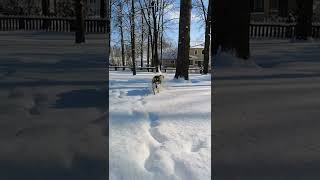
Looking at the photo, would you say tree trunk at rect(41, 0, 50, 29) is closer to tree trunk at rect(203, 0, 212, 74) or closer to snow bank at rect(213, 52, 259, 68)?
snow bank at rect(213, 52, 259, 68)

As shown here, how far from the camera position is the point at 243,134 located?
416cm

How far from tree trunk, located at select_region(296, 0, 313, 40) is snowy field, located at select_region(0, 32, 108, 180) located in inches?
119

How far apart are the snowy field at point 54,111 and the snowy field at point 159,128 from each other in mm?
167

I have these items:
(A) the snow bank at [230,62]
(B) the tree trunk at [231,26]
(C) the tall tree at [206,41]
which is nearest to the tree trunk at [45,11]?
(A) the snow bank at [230,62]

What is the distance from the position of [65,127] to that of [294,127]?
2177 millimetres

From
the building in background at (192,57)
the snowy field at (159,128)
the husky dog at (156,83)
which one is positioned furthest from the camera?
the husky dog at (156,83)

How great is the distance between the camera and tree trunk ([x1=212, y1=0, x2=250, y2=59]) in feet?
19.0

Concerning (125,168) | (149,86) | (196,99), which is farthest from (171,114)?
(125,168)

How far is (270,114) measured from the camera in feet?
15.5

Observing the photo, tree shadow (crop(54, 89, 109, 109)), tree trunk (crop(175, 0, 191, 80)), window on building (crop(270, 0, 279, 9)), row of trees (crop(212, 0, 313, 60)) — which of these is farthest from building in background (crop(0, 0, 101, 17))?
row of trees (crop(212, 0, 313, 60))

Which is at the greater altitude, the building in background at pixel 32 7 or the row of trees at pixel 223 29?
the building in background at pixel 32 7

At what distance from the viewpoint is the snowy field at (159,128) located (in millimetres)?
3455

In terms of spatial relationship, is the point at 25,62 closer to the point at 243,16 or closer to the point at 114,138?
the point at 243,16

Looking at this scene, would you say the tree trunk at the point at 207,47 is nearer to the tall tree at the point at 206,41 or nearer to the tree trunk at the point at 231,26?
the tall tree at the point at 206,41
